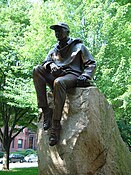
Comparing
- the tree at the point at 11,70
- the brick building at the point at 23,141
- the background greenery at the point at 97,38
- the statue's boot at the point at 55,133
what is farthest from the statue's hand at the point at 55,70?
the brick building at the point at 23,141

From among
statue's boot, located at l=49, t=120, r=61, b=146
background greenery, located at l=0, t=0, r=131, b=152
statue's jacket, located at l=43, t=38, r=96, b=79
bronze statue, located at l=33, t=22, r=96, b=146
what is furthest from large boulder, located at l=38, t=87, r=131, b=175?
background greenery, located at l=0, t=0, r=131, b=152

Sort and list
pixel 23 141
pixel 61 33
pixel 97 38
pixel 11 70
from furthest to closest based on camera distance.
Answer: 1. pixel 23 141
2. pixel 11 70
3. pixel 97 38
4. pixel 61 33

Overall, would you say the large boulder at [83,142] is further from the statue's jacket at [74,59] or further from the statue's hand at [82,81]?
the statue's jacket at [74,59]

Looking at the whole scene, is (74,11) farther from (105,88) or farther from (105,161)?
(105,161)

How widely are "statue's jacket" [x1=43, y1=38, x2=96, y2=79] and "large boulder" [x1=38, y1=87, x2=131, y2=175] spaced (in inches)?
15.0

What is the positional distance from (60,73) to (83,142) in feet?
4.32

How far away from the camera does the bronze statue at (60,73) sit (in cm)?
487

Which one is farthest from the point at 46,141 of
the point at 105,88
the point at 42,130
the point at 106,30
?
the point at 106,30

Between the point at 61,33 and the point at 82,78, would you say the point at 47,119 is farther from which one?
the point at 61,33

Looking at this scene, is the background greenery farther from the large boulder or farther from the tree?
the large boulder

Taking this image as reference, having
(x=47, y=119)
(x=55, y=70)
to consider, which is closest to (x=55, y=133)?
(x=47, y=119)

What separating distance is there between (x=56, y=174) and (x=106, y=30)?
8.18 meters

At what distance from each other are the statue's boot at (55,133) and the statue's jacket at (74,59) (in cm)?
98

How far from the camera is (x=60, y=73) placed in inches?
207
